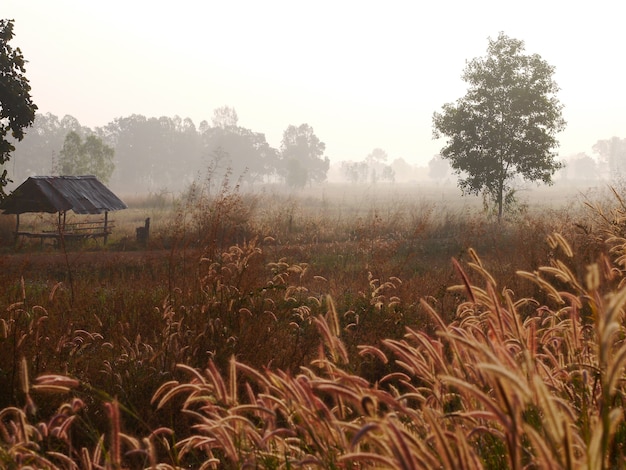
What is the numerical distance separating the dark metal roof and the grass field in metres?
5.48

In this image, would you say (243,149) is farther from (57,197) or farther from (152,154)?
(57,197)

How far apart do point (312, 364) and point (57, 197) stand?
18.5 metres

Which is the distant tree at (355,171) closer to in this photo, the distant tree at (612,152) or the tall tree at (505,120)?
the distant tree at (612,152)

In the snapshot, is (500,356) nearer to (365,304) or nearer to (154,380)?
(154,380)

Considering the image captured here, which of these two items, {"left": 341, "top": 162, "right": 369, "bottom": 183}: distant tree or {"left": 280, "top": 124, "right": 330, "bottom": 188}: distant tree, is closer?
{"left": 280, "top": 124, "right": 330, "bottom": 188}: distant tree

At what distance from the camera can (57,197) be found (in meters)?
21.2

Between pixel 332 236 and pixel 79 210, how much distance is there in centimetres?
911

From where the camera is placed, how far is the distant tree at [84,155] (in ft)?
196

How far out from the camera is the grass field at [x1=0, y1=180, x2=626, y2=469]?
1836 mm

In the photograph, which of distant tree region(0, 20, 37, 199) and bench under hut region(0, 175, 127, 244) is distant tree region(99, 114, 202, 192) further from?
distant tree region(0, 20, 37, 199)

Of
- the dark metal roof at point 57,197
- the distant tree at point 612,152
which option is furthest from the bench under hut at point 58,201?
the distant tree at point 612,152

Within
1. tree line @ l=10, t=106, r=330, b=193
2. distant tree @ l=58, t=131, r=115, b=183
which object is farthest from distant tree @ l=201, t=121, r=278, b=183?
distant tree @ l=58, t=131, r=115, b=183

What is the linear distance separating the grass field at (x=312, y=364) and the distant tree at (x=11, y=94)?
3.40 meters

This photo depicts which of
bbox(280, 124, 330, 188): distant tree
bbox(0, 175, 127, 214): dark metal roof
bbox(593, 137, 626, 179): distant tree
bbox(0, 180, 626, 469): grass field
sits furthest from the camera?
bbox(593, 137, 626, 179): distant tree
